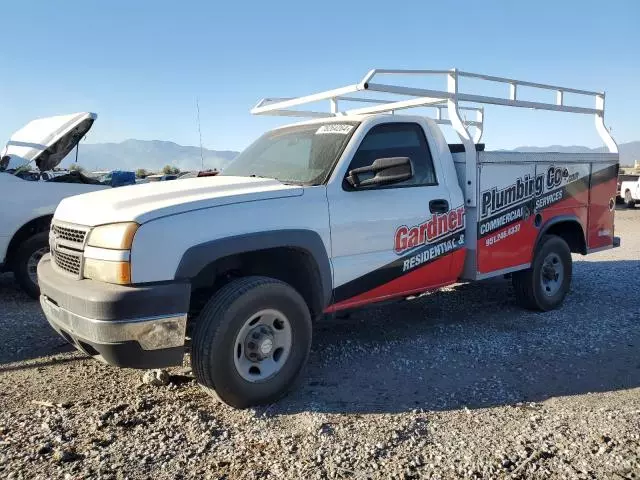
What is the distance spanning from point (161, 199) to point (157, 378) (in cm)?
135

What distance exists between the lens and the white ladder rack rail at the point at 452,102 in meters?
5.03

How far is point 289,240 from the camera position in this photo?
3.84m

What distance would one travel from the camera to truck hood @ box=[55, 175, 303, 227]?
3443 mm

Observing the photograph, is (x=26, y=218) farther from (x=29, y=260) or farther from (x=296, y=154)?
(x=296, y=154)

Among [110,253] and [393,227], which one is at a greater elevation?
[110,253]

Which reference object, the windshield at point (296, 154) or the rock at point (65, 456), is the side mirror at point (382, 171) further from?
the rock at point (65, 456)

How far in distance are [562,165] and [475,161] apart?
1.59 m

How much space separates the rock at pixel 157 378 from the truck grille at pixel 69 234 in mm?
1131

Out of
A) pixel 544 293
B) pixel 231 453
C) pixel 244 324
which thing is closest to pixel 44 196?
pixel 244 324

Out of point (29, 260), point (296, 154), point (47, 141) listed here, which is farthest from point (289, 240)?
point (47, 141)

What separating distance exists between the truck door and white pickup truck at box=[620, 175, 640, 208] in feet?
62.8

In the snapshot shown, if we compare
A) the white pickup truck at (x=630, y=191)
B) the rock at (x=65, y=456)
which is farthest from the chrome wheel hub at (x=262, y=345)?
the white pickup truck at (x=630, y=191)

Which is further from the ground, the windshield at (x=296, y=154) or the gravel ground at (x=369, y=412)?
the windshield at (x=296, y=154)

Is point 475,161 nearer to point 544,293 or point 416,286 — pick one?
point 416,286
